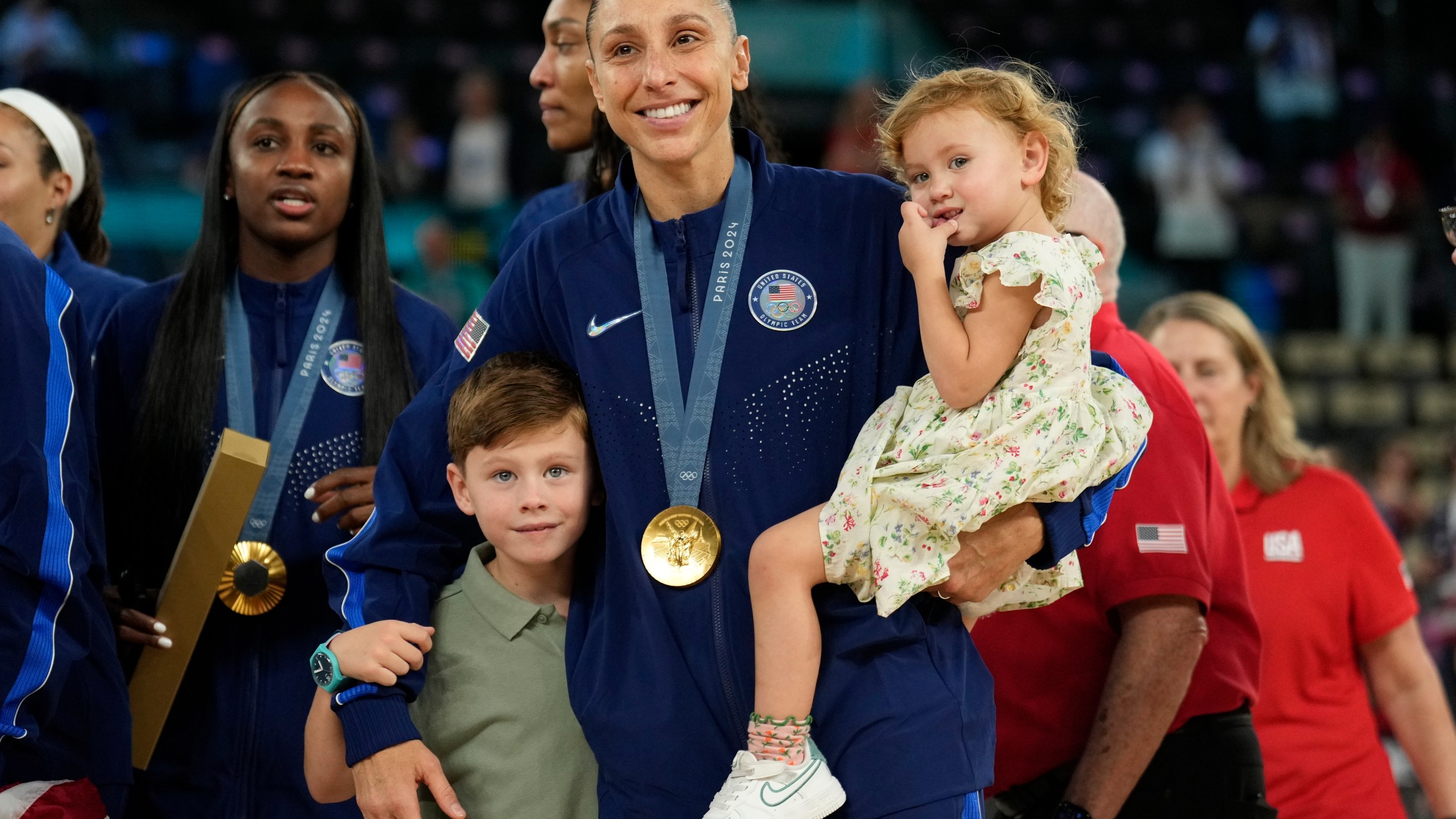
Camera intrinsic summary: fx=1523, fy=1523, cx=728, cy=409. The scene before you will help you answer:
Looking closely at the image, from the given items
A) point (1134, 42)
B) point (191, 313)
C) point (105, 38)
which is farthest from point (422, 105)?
point (191, 313)

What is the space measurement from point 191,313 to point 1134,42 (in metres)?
12.5

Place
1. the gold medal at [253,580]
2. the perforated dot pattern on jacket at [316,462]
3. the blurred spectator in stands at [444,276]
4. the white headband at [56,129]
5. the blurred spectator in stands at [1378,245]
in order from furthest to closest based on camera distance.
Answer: the blurred spectator in stands at [1378,245]
the blurred spectator in stands at [444,276]
the white headband at [56,129]
the perforated dot pattern on jacket at [316,462]
the gold medal at [253,580]

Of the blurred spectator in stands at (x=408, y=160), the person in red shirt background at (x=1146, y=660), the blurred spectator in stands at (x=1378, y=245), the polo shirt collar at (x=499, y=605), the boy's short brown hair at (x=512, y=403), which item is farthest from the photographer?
the blurred spectator in stands at (x=1378, y=245)

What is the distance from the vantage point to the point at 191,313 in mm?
3191

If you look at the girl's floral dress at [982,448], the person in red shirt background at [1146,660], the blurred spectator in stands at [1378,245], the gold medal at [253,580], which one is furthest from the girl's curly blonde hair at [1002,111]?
the blurred spectator in stands at [1378,245]

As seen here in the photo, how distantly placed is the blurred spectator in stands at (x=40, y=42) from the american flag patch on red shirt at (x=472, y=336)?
8.51 meters

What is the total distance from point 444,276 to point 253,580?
692 cm

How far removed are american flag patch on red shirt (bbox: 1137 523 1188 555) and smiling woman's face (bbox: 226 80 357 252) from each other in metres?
1.84

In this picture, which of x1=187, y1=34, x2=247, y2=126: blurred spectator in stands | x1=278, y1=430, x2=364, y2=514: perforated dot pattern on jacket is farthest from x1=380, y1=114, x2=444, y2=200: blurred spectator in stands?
x1=278, y1=430, x2=364, y2=514: perforated dot pattern on jacket

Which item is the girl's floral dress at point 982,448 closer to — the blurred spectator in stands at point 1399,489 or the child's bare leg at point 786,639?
the child's bare leg at point 786,639

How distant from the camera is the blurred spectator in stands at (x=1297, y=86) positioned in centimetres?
1298

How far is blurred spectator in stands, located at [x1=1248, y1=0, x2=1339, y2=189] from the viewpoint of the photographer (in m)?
13.0

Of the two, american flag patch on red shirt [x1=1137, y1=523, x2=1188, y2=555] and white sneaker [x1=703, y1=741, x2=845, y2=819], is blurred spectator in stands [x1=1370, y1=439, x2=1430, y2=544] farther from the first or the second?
white sneaker [x1=703, y1=741, x2=845, y2=819]

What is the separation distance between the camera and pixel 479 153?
1110cm
